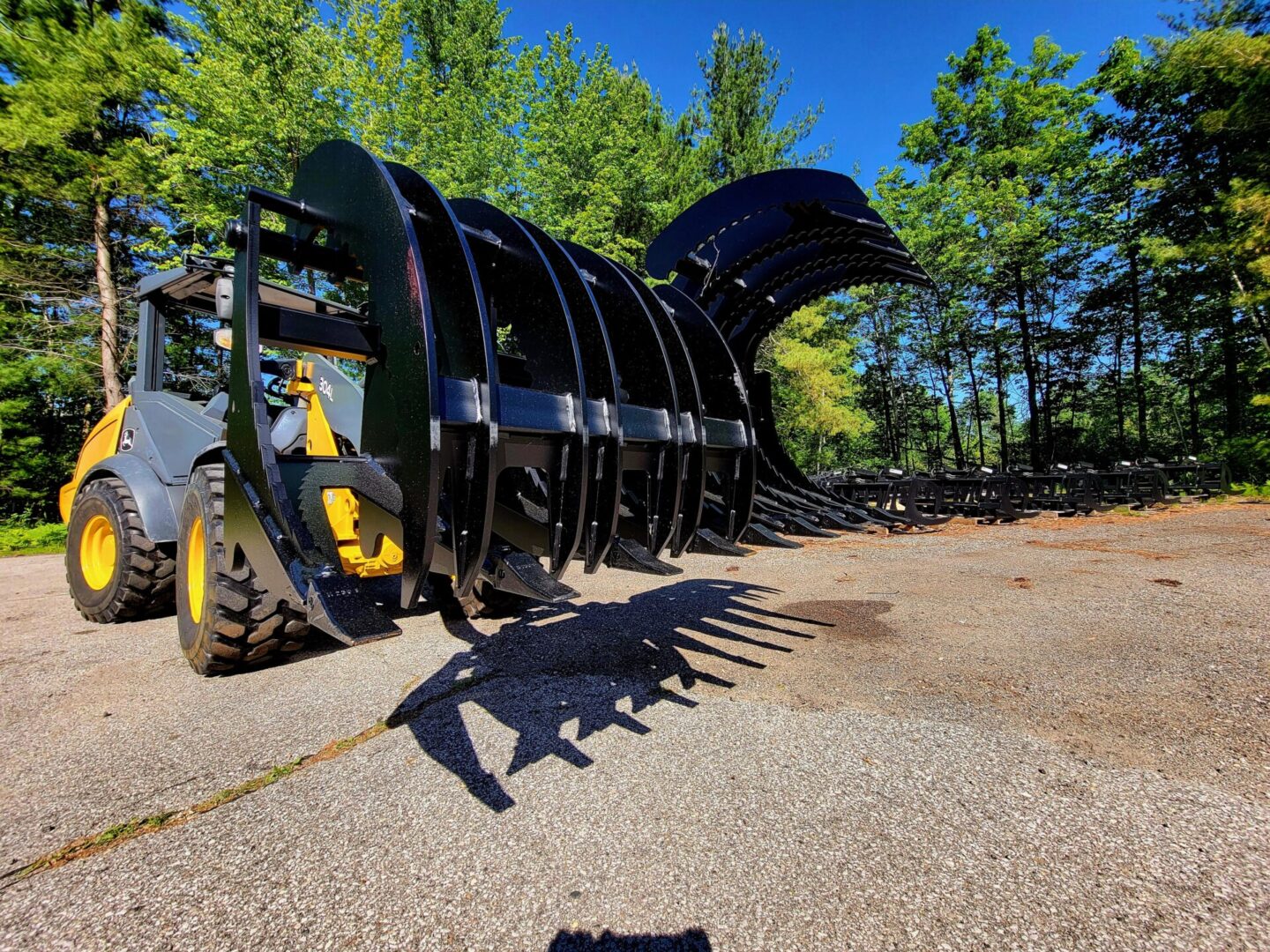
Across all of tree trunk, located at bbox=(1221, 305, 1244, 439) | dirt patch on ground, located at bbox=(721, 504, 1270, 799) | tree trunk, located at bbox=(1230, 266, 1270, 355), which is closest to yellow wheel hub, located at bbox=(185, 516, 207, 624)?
dirt patch on ground, located at bbox=(721, 504, 1270, 799)

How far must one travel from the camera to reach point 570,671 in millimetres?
2857

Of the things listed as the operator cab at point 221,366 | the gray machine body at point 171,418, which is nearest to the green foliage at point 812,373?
the operator cab at point 221,366

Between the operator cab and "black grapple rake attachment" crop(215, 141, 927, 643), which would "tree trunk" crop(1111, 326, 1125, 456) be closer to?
"black grapple rake attachment" crop(215, 141, 927, 643)

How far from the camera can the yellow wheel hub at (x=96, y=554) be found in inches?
149

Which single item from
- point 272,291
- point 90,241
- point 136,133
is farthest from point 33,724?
point 136,133

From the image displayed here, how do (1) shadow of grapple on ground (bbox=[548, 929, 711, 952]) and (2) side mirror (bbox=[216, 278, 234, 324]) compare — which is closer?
(1) shadow of grapple on ground (bbox=[548, 929, 711, 952])

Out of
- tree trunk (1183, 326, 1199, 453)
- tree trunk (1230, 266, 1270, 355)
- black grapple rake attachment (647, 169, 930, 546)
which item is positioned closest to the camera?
black grapple rake attachment (647, 169, 930, 546)

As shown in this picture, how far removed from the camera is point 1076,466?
12.6m

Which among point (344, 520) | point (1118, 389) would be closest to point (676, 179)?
point (344, 520)

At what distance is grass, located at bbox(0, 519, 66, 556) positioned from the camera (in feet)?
30.1

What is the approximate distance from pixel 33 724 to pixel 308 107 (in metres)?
13.5

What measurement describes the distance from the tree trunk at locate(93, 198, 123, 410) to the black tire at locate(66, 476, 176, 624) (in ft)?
35.0

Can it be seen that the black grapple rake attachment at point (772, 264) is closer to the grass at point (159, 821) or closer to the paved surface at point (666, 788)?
the paved surface at point (666, 788)

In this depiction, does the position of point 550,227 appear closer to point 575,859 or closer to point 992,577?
point 992,577
